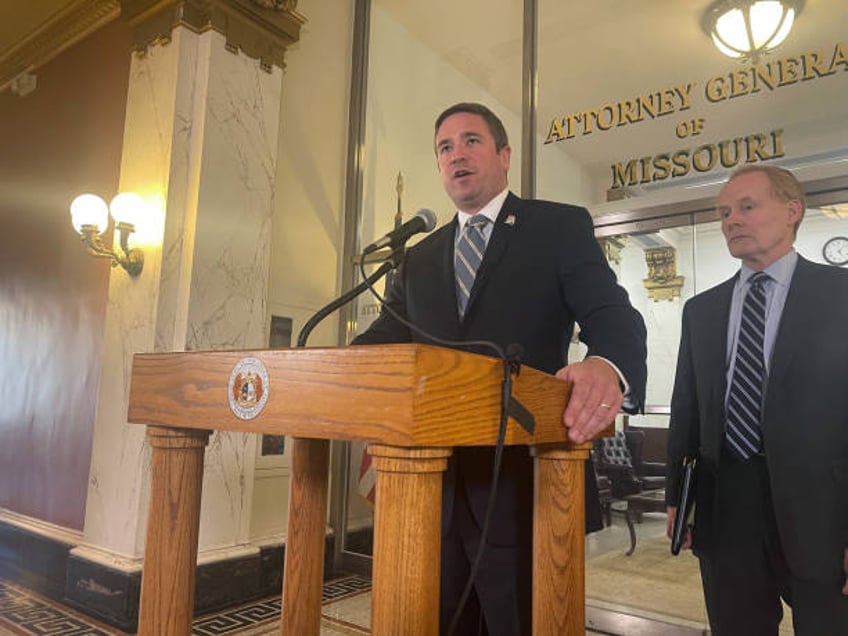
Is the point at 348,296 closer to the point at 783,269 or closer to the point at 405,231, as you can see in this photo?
the point at 405,231

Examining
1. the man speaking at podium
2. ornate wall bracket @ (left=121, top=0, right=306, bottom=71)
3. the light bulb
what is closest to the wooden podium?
the man speaking at podium

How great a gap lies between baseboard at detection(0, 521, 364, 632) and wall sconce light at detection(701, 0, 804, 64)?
10.8 ft

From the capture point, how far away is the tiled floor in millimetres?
2703

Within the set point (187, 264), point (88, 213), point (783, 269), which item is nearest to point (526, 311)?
point (783, 269)

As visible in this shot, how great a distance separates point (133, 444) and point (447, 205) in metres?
2.10

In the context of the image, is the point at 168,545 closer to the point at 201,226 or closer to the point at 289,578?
the point at 289,578

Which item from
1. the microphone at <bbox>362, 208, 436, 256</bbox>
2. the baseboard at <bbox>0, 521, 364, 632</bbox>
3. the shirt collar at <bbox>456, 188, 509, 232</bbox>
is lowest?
the baseboard at <bbox>0, 521, 364, 632</bbox>

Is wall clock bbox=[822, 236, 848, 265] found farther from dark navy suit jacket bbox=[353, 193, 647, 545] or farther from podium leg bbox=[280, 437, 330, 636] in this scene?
podium leg bbox=[280, 437, 330, 636]

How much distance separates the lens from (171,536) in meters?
1.03

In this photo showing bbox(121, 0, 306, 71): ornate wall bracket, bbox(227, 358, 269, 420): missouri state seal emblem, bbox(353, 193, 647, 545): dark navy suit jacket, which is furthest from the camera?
bbox(121, 0, 306, 71): ornate wall bracket

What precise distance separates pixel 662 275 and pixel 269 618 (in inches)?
92.9

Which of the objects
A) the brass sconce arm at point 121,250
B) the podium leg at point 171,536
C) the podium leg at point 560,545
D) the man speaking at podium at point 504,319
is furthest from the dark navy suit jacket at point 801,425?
the brass sconce arm at point 121,250

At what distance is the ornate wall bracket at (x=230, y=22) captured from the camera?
128 inches

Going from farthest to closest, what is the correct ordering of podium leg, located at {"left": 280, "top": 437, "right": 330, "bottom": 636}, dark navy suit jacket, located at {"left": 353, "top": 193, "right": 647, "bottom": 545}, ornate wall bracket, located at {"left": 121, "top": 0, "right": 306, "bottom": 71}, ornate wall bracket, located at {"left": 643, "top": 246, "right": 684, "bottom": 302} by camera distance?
ornate wall bracket, located at {"left": 121, "top": 0, "right": 306, "bottom": 71} < ornate wall bracket, located at {"left": 643, "top": 246, "right": 684, "bottom": 302} < podium leg, located at {"left": 280, "top": 437, "right": 330, "bottom": 636} < dark navy suit jacket, located at {"left": 353, "top": 193, "right": 647, "bottom": 545}
